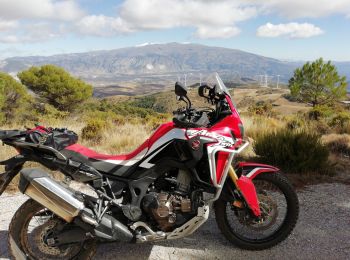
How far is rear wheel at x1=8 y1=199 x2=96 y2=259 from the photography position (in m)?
3.11

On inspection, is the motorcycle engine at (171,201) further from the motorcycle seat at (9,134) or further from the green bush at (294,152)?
the green bush at (294,152)

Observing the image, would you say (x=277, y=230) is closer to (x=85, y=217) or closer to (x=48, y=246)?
(x=85, y=217)

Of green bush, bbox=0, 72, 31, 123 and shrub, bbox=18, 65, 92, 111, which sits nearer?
green bush, bbox=0, 72, 31, 123

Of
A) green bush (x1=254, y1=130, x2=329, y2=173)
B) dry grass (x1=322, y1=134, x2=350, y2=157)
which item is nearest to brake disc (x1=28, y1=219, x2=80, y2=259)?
green bush (x1=254, y1=130, x2=329, y2=173)

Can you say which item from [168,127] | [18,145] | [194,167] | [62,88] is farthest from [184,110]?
[62,88]

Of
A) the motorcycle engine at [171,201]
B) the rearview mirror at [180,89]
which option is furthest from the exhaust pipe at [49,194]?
the rearview mirror at [180,89]

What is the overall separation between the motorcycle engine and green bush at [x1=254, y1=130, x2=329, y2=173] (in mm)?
3442

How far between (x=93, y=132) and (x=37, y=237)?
6482 mm

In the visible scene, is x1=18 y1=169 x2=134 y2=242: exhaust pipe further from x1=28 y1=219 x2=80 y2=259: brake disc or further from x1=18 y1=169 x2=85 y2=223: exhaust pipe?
x1=28 y1=219 x2=80 y2=259: brake disc

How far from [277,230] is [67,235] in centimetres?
209

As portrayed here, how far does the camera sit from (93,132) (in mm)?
9523

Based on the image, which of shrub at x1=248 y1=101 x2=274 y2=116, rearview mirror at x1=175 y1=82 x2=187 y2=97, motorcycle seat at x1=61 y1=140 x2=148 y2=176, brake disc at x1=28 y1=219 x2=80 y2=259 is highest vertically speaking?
rearview mirror at x1=175 y1=82 x2=187 y2=97

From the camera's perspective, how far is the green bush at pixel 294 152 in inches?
243

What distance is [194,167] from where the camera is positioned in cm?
320
